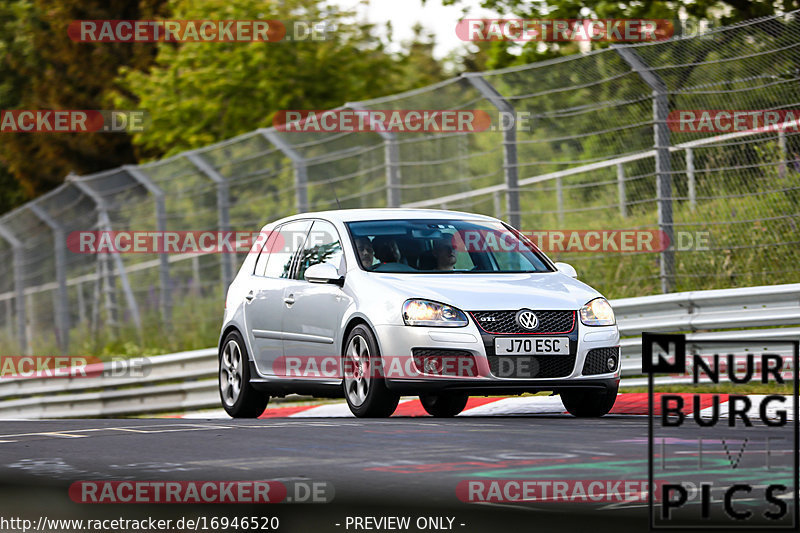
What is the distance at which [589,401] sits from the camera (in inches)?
437

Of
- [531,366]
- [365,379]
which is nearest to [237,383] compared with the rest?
[365,379]

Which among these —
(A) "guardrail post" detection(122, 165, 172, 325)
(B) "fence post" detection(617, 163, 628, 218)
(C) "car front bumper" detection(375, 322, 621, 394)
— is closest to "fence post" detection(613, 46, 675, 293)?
(B) "fence post" detection(617, 163, 628, 218)

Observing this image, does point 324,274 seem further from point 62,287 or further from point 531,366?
point 62,287

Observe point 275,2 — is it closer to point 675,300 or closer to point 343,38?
point 343,38

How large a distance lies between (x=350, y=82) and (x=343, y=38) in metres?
0.95

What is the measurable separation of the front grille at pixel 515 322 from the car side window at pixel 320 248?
5.33 ft

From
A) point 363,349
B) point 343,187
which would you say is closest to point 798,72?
point 363,349

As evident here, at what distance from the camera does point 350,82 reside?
1258 inches

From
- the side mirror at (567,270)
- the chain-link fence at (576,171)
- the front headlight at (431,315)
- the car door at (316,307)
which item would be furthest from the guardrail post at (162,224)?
the front headlight at (431,315)

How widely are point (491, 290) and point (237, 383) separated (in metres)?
2.99

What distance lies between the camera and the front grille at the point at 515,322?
10.3 metres

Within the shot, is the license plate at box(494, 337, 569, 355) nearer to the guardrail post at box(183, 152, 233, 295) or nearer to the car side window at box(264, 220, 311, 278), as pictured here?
the car side window at box(264, 220, 311, 278)

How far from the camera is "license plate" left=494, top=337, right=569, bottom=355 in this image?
10.3 metres

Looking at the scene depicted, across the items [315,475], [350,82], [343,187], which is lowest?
[315,475]
